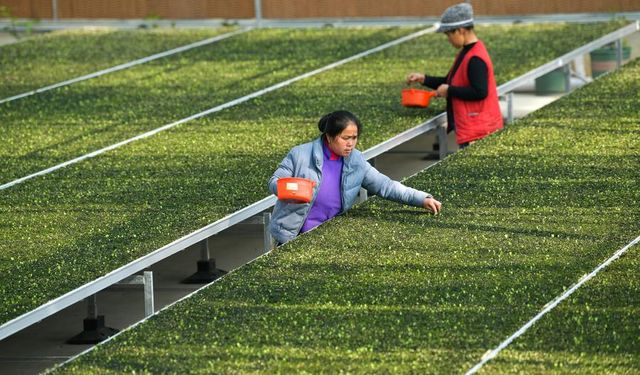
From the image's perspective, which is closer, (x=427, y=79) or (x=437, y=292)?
(x=437, y=292)

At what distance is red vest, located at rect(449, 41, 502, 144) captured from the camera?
10.5m

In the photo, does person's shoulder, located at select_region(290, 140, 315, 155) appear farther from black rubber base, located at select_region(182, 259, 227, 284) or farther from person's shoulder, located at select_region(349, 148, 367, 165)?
black rubber base, located at select_region(182, 259, 227, 284)

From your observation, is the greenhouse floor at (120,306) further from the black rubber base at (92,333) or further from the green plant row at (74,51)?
the green plant row at (74,51)

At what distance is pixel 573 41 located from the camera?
47.2ft

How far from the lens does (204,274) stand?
9.81 meters

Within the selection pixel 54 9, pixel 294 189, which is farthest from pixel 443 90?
pixel 54 9

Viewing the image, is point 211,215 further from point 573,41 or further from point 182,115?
point 573,41

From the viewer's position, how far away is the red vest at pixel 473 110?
1050 cm

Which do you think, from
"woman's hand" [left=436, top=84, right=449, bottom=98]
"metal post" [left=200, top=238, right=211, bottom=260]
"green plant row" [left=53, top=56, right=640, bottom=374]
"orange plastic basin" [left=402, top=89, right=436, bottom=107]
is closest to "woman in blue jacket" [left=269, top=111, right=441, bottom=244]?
"green plant row" [left=53, top=56, right=640, bottom=374]

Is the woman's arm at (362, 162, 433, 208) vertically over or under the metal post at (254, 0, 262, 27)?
over

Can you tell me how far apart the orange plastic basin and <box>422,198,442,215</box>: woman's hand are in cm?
312

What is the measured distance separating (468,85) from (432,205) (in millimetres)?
2285

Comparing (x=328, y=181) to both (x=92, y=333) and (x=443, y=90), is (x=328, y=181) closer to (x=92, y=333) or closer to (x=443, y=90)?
(x=92, y=333)

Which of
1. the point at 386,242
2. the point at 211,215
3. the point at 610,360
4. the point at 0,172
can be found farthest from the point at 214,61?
the point at 610,360
